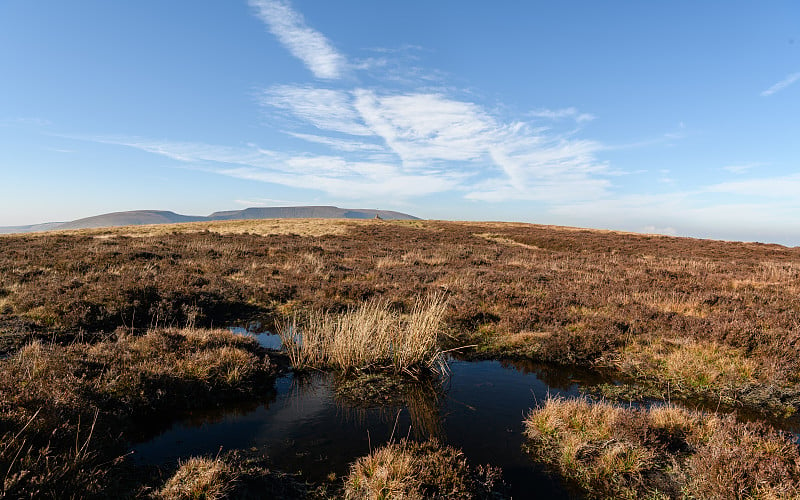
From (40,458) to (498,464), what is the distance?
5.03 meters

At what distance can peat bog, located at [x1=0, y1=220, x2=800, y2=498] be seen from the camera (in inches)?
167

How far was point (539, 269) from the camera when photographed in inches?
789

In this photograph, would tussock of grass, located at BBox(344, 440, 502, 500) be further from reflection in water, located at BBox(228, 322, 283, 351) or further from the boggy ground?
reflection in water, located at BBox(228, 322, 283, 351)

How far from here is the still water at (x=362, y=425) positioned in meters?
4.86

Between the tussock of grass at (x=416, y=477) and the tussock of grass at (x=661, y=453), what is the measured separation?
3.98 feet

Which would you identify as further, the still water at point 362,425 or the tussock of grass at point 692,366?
the tussock of grass at point 692,366

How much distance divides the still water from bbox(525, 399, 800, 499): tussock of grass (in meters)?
0.45

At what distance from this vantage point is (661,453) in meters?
4.86

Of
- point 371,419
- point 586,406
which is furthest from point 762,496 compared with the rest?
point 371,419

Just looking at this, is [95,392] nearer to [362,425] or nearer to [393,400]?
[362,425]

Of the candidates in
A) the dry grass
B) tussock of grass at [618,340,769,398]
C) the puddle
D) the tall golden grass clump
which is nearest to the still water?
the puddle

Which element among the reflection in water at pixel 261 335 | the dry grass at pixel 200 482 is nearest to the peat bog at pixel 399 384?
the dry grass at pixel 200 482

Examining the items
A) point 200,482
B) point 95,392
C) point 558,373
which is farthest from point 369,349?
point 95,392

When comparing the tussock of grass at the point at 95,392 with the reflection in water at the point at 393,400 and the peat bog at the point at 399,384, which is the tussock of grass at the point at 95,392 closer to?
the peat bog at the point at 399,384
